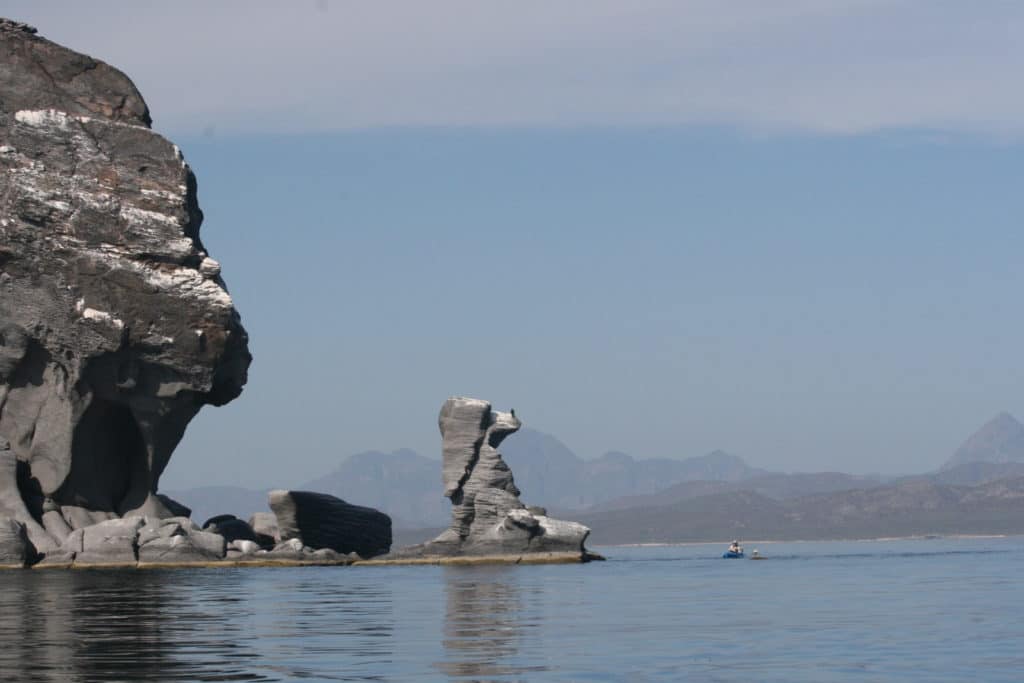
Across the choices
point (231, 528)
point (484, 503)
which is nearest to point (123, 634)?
point (484, 503)

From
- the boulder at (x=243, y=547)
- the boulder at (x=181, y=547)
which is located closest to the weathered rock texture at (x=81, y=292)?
the boulder at (x=181, y=547)

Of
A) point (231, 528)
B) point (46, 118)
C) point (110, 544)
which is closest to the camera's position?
point (110, 544)

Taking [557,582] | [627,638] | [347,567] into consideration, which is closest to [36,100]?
[347,567]

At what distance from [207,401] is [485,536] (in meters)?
20.1

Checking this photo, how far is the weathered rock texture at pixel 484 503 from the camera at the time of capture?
10594cm

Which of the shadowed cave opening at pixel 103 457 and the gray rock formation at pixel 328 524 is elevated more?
the shadowed cave opening at pixel 103 457

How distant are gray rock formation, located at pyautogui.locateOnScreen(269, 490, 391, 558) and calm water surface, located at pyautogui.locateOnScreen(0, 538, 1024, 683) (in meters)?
37.8

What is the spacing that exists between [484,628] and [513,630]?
108cm

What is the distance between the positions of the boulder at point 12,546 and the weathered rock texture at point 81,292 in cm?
284

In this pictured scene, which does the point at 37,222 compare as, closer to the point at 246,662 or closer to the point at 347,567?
the point at 347,567

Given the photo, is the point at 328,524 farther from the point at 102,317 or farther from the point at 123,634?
the point at 123,634

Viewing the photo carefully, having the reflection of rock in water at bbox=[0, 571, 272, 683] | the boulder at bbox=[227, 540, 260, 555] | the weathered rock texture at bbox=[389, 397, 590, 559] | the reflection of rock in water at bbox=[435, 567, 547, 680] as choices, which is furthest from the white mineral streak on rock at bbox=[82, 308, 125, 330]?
the reflection of rock in water at bbox=[435, 567, 547, 680]

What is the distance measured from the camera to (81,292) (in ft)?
331

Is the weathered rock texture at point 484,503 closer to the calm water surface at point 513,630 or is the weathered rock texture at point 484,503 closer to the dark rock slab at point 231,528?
the dark rock slab at point 231,528
